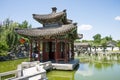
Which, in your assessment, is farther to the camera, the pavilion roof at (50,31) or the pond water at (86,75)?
the pavilion roof at (50,31)

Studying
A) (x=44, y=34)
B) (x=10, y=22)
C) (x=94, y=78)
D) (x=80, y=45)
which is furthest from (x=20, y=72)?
(x=80, y=45)

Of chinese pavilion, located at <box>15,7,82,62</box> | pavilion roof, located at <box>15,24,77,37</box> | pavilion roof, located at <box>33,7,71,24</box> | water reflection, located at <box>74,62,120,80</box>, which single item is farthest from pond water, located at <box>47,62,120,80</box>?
pavilion roof, located at <box>33,7,71,24</box>

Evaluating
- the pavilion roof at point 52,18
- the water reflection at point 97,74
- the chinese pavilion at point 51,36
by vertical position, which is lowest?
the water reflection at point 97,74

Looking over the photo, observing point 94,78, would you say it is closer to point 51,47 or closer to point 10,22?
point 51,47

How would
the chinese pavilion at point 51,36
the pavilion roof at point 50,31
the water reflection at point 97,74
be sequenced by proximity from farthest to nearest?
1. the chinese pavilion at point 51,36
2. the pavilion roof at point 50,31
3. the water reflection at point 97,74

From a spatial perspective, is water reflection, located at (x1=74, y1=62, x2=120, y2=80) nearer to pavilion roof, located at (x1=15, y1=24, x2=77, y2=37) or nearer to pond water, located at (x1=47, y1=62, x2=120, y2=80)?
pond water, located at (x1=47, y1=62, x2=120, y2=80)

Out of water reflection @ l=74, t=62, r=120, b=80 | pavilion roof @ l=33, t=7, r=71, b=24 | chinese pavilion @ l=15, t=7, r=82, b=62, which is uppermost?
pavilion roof @ l=33, t=7, r=71, b=24

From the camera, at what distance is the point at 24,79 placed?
6.24 meters

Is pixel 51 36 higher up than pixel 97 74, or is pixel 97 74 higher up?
pixel 51 36

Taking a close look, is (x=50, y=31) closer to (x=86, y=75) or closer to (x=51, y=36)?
Result: (x=51, y=36)

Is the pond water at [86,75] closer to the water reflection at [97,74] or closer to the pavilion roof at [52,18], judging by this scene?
the water reflection at [97,74]

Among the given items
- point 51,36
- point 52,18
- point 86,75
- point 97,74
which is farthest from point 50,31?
point 97,74

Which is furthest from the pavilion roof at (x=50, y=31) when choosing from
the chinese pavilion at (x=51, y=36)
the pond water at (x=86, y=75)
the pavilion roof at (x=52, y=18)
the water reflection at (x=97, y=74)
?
the water reflection at (x=97, y=74)

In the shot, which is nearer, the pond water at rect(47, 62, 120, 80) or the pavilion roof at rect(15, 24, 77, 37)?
the pond water at rect(47, 62, 120, 80)
